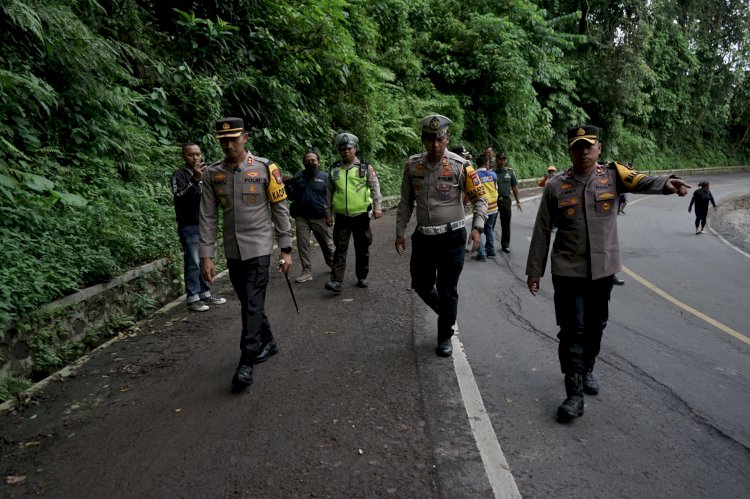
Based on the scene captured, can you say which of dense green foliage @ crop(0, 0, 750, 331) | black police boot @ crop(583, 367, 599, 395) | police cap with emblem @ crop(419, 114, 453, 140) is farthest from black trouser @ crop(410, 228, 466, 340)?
dense green foliage @ crop(0, 0, 750, 331)

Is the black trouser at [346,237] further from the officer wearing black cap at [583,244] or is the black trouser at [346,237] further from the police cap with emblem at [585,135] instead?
the police cap with emblem at [585,135]

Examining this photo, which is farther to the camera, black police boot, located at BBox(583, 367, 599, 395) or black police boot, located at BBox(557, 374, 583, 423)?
black police boot, located at BBox(583, 367, 599, 395)

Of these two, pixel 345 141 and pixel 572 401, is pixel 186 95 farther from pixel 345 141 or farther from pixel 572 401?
pixel 572 401

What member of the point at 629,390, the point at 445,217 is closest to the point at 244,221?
the point at 445,217

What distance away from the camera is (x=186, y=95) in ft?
32.7

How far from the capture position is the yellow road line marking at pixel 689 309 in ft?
20.0

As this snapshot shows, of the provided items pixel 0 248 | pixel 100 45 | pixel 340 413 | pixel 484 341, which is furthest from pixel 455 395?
pixel 100 45

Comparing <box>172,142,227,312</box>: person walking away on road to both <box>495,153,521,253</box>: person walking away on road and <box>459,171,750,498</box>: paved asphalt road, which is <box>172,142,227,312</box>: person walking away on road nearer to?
<box>459,171,750,498</box>: paved asphalt road

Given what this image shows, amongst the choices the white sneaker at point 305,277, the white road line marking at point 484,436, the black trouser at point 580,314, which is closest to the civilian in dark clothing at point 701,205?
the white sneaker at point 305,277

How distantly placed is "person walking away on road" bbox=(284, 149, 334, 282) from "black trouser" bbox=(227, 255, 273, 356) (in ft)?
9.88

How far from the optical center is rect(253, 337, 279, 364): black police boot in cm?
484

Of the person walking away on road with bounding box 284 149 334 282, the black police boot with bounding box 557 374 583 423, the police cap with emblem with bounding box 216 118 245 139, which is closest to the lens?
the black police boot with bounding box 557 374 583 423

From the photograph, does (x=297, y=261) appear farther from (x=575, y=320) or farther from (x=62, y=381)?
(x=575, y=320)

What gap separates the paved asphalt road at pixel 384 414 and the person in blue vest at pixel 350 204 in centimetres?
90
